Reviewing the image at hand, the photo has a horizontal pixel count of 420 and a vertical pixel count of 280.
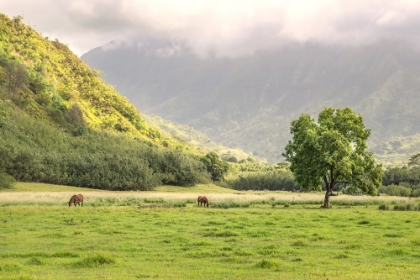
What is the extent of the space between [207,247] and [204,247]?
15 centimetres

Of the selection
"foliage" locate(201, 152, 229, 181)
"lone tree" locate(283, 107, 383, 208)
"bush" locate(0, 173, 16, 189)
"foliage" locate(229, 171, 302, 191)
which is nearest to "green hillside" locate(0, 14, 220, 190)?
"bush" locate(0, 173, 16, 189)

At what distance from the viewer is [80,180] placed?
111 meters

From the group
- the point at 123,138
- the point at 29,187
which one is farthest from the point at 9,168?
the point at 123,138

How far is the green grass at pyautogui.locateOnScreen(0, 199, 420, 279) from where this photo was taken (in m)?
19.6

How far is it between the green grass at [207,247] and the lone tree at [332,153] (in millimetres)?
14125

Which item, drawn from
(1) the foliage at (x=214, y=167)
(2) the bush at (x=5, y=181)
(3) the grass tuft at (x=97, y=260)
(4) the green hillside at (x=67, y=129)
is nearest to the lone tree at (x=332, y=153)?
(3) the grass tuft at (x=97, y=260)

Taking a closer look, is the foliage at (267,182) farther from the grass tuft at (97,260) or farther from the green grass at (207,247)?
the grass tuft at (97,260)

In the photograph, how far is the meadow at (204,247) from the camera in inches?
773

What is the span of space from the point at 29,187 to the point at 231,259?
257 ft

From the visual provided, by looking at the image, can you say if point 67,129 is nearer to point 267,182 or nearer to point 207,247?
point 267,182

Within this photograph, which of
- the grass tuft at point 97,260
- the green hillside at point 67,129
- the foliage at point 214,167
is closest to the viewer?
the grass tuft at point 97,260

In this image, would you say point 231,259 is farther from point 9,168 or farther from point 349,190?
point 9,168

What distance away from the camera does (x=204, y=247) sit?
2586 centimetres

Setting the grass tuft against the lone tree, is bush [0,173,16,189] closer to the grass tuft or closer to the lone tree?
the lone tree
